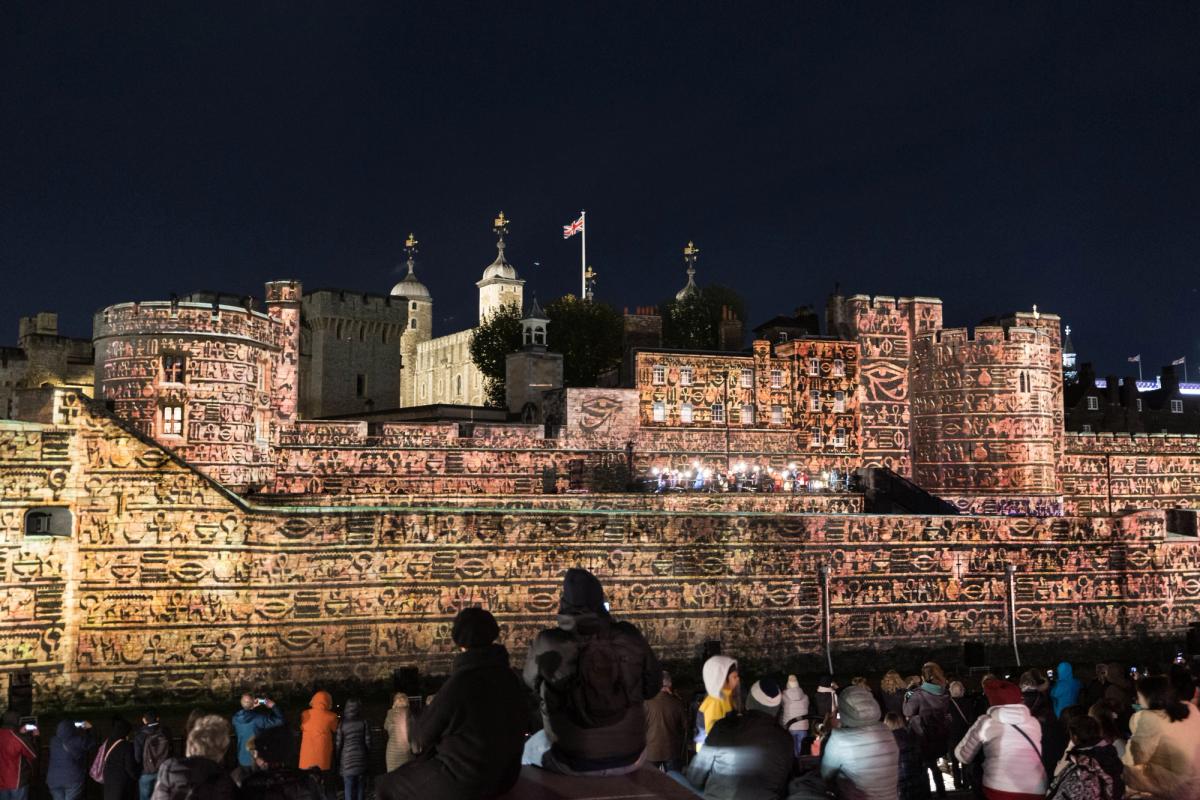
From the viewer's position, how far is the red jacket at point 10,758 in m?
12.0

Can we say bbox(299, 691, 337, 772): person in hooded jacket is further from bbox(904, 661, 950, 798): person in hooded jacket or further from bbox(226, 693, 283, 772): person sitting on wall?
bbox(904, 661, 950, 798): person in hooded jacket

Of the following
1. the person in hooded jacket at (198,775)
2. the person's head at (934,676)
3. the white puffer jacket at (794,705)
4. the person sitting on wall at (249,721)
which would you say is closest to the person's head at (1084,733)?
the person's head at (934,676)

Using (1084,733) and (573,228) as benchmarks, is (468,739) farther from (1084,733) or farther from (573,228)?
(573,228)

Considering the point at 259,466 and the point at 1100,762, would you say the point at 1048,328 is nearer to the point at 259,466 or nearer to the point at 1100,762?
the point at 259,466

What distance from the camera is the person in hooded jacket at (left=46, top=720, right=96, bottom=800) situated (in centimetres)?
1185

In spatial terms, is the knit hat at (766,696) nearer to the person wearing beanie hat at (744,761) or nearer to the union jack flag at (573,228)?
the person wearing beanie hat at (744,761)

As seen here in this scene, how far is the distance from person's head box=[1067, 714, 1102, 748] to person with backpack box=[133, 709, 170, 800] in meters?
8.05

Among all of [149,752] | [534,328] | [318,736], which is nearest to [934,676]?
[318,736]

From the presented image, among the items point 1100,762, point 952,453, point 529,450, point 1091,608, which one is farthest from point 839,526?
point 1100,762

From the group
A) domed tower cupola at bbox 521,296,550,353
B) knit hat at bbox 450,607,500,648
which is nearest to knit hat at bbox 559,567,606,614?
knit hat at bbox 450,607,500,648

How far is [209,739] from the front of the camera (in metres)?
6.95

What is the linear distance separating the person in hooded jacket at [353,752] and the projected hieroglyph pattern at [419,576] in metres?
9.93

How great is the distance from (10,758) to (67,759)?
0.74 metres

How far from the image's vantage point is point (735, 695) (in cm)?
776
